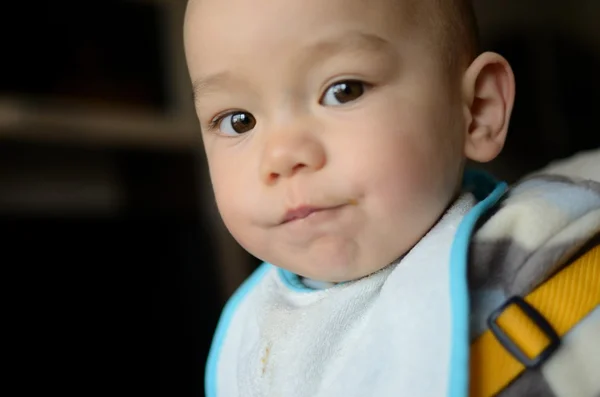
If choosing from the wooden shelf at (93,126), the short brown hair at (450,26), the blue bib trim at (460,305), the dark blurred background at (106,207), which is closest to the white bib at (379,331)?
the blue bib trim at (460,305)

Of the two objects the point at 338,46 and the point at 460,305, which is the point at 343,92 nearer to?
the point at 338,46

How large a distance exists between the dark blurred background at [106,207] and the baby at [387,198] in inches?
41.6

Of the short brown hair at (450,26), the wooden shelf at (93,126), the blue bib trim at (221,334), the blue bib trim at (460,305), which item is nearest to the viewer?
the blue bib trim at (460,305)

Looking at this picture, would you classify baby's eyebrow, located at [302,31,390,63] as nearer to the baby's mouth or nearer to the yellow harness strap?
the baby's mouth

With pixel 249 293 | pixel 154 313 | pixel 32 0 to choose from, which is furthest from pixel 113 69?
pixel 249 293

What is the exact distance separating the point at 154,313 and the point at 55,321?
25 cm

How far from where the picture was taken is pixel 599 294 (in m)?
0.52

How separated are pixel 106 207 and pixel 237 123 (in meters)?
1.39

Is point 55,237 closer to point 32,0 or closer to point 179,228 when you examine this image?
point 179,228

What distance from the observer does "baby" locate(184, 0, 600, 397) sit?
50cm

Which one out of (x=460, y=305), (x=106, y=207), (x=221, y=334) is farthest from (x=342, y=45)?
(x=106, y=207)

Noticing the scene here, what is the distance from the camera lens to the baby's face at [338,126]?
0.54m

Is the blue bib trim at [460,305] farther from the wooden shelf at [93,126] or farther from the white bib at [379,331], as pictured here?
the wooden shelf at [93,126]

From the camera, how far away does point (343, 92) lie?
0.56 meters
